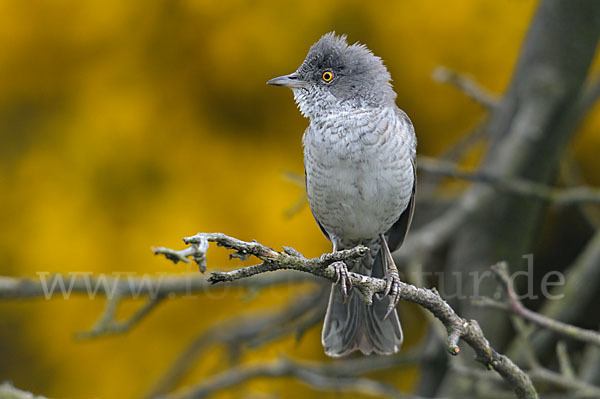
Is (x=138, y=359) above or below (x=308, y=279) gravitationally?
below

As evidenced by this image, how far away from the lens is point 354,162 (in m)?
3.16

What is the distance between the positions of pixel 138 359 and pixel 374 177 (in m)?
2.88

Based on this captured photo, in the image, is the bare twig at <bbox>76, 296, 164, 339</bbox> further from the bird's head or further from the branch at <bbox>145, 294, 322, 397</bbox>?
the bird's head

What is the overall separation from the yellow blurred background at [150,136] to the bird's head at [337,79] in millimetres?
1623

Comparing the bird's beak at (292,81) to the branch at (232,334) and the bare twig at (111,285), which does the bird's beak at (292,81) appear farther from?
the branch at (232,334)

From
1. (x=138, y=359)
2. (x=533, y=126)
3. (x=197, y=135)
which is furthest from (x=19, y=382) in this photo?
(x=533, y=126)

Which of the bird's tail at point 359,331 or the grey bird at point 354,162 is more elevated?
the grey bird at point 354,162

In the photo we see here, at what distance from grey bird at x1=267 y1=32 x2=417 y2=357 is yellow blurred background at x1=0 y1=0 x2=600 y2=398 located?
5.41 ft

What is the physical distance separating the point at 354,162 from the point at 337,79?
51cm

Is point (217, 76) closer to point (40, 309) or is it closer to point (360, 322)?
point (40, 309)

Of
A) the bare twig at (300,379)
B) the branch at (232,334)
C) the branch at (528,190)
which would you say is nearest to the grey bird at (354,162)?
the bare twig at (300,379)

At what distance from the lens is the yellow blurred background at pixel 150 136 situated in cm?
500

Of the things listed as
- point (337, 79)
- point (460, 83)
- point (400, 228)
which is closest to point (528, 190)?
point (460, 83)

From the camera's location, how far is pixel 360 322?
3.40 meters
